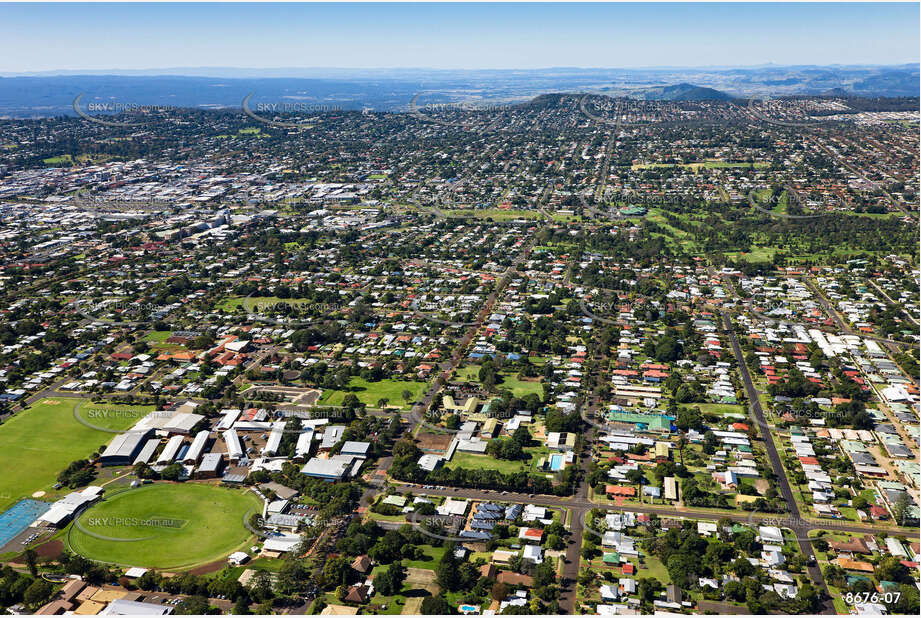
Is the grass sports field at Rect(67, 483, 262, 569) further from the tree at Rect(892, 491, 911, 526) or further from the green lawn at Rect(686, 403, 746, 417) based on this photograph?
the tree at Rect(892, 491, 911, 526)

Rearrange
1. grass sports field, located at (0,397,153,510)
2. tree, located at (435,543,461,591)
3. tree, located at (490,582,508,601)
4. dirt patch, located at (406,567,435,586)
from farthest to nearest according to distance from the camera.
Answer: grass sports field, located at (0,397,153,510), dirt patch, located at (406,567,435,586), tree, located at (435,543,461,591), tree, located at (490,582,508,601)

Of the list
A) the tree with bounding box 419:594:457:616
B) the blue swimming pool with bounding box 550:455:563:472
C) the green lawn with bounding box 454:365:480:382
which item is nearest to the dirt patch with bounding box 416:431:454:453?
the blue swimming pool with bounding box 550:455:563:472

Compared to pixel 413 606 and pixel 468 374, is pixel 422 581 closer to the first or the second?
pixel 413 606

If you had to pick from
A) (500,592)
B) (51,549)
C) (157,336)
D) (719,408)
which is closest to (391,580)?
(500,592)

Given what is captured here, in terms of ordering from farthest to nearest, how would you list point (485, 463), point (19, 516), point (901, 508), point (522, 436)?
point (522, 436) < point (485, 463) < point (19, 516) < point (901, 508)

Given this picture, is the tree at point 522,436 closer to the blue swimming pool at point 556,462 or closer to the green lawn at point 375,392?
the blue swimming pool at point 556,462

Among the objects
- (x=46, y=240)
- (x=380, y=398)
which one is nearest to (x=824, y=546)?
(x=380, y=398)
